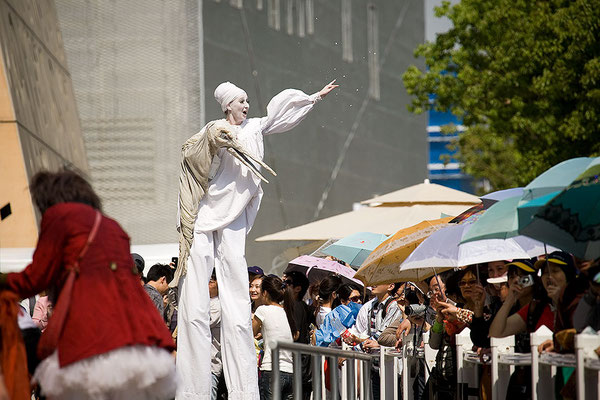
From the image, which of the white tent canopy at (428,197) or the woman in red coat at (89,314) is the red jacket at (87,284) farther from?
the white tent canopy at (428,197)

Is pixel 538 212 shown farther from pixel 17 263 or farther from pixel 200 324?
pixel 17 263

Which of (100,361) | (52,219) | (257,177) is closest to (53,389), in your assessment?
(100,361)

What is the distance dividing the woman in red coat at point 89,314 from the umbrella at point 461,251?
12.5 ft

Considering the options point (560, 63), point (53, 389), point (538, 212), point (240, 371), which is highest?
point (560, 63)

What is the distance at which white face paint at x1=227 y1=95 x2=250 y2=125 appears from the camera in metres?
9.04

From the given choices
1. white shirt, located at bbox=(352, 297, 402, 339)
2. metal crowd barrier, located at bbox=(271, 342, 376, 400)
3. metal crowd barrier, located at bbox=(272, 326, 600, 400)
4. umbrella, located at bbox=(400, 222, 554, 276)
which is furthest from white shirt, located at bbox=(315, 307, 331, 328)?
umbrella, located at bbox=(400, 222, 554, 276)

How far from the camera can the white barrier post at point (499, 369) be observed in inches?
277

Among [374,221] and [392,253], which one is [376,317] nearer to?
[392,253]

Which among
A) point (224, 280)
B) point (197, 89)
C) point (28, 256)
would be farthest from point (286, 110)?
point (197, 89)

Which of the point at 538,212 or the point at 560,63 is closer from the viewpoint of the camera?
the point at 538,212

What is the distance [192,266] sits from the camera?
340 inches

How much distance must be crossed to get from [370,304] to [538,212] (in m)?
4.38

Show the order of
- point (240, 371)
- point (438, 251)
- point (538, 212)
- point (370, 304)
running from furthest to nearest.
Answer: point (370, 304), point (438, 251), point (240, 371), point (538, 212)

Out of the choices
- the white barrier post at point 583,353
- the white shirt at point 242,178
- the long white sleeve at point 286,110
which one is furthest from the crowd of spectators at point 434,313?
the long white sleeve at point 286,110
